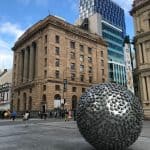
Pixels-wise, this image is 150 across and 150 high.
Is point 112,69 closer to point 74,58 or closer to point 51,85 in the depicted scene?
point 74,58

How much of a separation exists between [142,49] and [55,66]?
2509 cm

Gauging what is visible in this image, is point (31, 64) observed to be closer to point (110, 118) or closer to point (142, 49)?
point (142, 49)

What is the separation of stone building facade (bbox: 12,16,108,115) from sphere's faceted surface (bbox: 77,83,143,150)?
1661 inches

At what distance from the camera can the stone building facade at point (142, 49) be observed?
101 feet

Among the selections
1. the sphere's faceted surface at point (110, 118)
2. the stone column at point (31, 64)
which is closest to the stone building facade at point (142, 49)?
the sphere's faceted surface at point (110, 118)

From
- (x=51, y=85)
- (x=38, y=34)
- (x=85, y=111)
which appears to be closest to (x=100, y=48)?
(x=38, y=34)

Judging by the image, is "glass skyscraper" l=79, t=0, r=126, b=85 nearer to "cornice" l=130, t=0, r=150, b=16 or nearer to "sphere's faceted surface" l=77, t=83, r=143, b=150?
"cornice" l=130, t=0, r=150, b=16

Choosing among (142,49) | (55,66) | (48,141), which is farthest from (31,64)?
(48,141)

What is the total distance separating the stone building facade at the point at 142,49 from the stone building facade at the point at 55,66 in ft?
66.2

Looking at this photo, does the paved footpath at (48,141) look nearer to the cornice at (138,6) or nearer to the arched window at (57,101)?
the cornice at (138,6)

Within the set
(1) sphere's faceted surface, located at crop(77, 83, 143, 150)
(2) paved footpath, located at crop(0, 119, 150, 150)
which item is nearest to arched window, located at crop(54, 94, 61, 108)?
(2) paved footpath, located at crop(0, 119, 150, 150)

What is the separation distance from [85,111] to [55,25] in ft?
166

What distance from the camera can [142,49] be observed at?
32.5 m

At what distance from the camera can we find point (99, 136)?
621 cm
